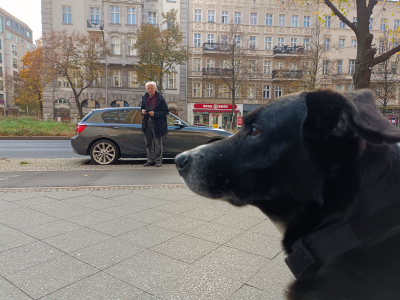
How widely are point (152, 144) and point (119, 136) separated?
115cm

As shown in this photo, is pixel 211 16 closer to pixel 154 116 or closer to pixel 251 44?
pixel 251 44

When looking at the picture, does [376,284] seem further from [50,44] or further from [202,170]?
[50,44]

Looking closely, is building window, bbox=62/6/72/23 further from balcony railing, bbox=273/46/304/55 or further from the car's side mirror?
the car's side mirror

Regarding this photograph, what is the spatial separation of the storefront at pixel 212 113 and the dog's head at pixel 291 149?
3797 cm

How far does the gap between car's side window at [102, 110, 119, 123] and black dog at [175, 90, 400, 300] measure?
789 cm

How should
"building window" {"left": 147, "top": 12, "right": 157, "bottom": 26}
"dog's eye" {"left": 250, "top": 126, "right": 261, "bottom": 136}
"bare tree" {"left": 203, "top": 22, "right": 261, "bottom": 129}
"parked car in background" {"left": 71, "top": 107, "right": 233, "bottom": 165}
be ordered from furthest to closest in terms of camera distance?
"building window" {"left": 147, "top": 12, "right": 157, "bottom": 26} < "bare tree" {"left": 203, "top": 22, "right": 261, "bottom": 129} < "parked car in background" {"left": 71, "top": 107, "right": 233, "bottom": 165} < "dog's eye" {"left": 250, "top": 126, "right": 261, "bottom": 136}

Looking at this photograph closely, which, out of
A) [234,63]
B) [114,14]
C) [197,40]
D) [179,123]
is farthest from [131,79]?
[179,123]

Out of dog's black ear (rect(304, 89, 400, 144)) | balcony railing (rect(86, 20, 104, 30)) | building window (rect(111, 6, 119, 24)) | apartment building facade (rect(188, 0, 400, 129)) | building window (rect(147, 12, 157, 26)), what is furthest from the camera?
apartment building facade (rect(188, 0, 400, 129))

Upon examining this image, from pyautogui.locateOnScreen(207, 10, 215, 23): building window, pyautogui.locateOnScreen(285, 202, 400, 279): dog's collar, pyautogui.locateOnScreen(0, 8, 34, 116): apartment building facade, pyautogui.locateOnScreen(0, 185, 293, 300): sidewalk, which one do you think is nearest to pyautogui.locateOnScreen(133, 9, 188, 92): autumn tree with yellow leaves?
pyautogui.locateOnScreen(207, 10, 215, 23): building window

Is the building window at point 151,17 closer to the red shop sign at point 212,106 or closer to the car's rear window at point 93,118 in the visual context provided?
the red shop sign at point 212,106

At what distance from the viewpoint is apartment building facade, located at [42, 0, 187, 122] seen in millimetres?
35938

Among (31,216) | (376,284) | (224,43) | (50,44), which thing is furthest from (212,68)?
(376,284)

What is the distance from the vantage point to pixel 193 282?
241 cm

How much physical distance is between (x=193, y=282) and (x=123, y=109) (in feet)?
24.6
